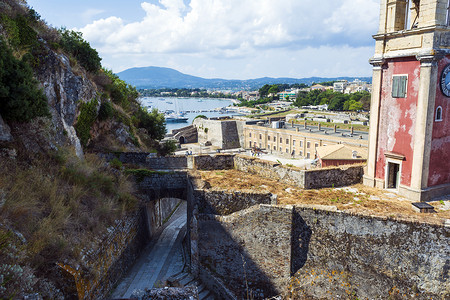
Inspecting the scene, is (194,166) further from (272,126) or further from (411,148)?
(272,126)

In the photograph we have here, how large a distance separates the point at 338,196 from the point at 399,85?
461 cm

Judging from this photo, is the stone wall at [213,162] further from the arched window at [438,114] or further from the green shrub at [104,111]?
the arched window at [438,114]

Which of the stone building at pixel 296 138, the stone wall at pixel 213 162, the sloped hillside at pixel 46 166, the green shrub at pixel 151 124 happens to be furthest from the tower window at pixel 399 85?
the stone building at pixel 296 138

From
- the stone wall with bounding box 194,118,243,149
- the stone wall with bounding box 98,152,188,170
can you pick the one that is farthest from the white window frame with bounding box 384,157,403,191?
the stone wall with bounding box 194,118,243,149

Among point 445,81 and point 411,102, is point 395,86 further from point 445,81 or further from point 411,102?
point 445,81

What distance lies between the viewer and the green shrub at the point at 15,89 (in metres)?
10.9

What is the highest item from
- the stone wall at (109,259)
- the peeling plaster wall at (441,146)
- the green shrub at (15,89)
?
the green shrub at (15,89)

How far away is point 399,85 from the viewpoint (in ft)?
39.5

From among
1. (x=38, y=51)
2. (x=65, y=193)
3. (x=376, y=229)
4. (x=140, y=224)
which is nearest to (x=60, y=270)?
(x=65, y=193)

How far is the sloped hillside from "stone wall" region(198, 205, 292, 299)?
362 centimetres

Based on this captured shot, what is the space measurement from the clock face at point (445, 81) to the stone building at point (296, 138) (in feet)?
109

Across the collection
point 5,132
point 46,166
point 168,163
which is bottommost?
point 168,163

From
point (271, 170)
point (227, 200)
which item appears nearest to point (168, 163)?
point (271, 170)

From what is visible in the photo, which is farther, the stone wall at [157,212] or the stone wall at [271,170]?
the stone wall at [157,212]
